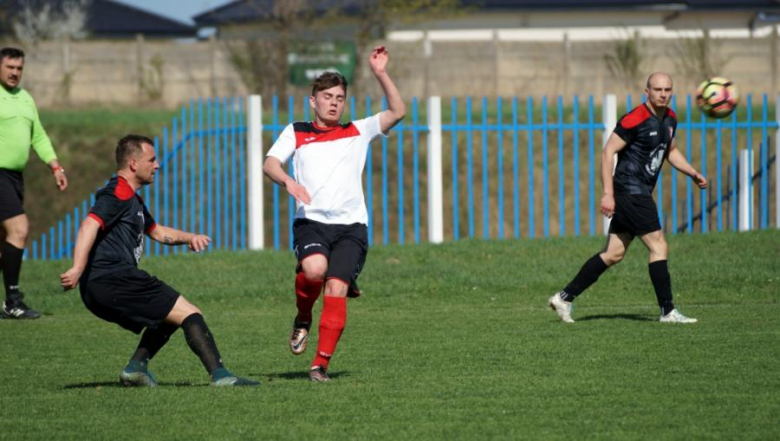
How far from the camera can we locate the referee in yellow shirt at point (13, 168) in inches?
449

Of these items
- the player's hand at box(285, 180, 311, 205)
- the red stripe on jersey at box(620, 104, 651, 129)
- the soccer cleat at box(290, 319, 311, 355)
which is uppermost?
the red stripe on jersey at box(620, 104, 651, 129)

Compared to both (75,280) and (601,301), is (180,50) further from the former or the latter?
(75,280)

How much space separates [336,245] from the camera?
7.55 meters

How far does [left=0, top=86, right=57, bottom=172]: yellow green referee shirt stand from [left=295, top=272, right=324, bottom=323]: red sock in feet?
14.8

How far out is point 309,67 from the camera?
30.2 metres

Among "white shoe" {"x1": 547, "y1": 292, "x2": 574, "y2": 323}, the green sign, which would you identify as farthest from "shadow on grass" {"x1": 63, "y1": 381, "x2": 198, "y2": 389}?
the green sign

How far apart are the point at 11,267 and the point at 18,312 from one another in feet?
1.33

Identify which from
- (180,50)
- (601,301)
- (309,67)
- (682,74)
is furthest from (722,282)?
(180,50)

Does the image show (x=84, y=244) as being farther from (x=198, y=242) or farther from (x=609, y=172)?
(x=609, y=172)

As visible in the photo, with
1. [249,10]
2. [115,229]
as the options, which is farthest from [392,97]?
[249,10]

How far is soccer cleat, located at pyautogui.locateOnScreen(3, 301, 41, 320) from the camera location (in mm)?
11602

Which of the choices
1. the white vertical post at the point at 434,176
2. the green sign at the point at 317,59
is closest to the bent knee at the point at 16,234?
the white vertical post at the point at 434,176

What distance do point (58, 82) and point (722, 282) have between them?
24337mm

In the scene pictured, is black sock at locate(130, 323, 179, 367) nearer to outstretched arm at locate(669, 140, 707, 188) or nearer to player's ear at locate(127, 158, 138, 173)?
player's ear at locate(127, 158, 138, 173)
